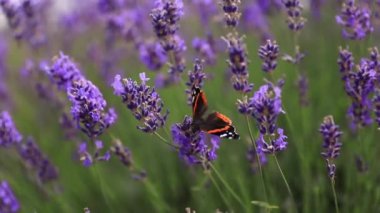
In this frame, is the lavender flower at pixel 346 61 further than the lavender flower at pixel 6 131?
No

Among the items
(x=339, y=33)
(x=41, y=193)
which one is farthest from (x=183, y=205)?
(x=339, y=33)

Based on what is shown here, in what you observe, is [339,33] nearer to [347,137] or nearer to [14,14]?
[347,137]

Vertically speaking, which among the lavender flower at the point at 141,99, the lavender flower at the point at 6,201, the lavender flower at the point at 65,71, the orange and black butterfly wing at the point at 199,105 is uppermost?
the lavender flower at the point at 65,71

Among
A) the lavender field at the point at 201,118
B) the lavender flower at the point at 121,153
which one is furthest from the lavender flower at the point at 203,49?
the lavender flower at the point at 121,153

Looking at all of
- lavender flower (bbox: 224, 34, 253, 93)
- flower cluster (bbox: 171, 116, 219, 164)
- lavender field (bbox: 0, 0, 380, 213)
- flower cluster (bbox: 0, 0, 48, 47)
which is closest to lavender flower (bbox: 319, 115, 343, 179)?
lavender field (bbox: 0, 0, 380, 213)

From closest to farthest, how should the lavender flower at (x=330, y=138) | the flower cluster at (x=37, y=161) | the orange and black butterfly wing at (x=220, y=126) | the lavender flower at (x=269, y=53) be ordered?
the orange and black butterfly wing at (x=220, y=126) → the lavender flower at (x=330, y=138) → the lavender flower at (x=269, y=53) → the flower cluster at (x=37, y=161)

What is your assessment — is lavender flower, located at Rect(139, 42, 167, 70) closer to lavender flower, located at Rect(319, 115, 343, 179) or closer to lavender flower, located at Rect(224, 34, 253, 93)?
lavender flower, located at Rect(224, 34, 253, 93)

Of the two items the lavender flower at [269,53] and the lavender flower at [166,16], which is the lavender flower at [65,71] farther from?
the lavender flower at [269,53]
